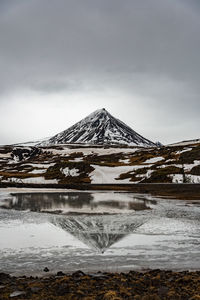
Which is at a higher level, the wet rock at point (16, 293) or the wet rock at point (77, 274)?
the wet rock at point (77, 274)

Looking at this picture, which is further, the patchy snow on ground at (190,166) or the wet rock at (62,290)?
the patchy snow on ground at (190,166)

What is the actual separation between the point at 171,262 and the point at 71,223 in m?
8.80

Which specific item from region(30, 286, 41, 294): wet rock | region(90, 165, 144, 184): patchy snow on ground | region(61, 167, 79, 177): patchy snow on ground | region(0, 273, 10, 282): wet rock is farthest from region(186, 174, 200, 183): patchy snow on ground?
region(30, 286, 41, 294): wet rock

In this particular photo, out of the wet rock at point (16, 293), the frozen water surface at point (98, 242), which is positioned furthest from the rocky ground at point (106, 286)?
the frozen water surface at point (98, 242)

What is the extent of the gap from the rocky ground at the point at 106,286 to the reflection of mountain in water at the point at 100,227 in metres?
3.37

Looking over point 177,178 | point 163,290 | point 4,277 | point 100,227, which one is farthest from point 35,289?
point 177,178

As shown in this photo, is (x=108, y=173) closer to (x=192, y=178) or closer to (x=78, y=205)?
(x=192, y=178)

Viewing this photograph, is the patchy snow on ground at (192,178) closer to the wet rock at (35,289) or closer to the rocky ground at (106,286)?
the rocky ground at (106,286)

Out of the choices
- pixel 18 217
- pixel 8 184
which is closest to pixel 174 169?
pixel 8 184

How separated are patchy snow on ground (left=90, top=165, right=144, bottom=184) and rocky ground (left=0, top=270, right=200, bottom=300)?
56694mm

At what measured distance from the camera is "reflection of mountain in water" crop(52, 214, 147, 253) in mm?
13250

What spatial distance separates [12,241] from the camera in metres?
13.2

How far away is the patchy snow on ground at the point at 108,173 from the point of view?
6794 cm

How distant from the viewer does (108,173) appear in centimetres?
7362
